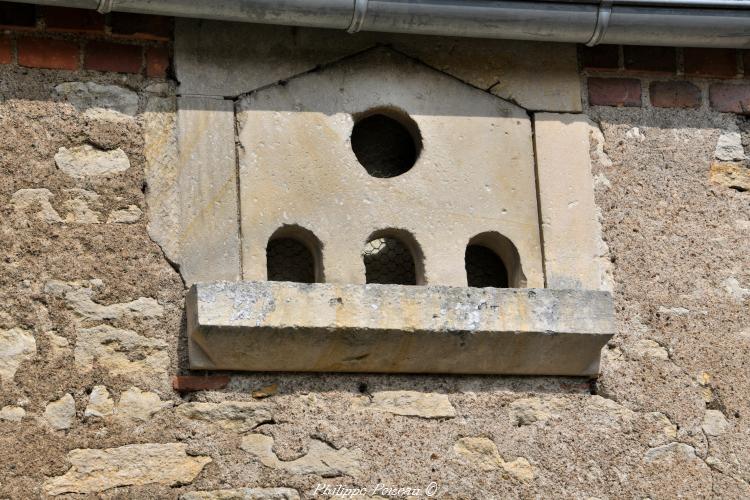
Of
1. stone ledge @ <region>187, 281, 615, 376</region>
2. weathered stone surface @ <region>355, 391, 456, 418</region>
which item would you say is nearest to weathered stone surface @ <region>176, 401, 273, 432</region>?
stone ledge @ <region>187, 281, 615, 376</region>

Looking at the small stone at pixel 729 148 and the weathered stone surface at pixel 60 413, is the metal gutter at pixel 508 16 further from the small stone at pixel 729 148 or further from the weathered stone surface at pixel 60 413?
the weathered stone surface at pixel 60 413

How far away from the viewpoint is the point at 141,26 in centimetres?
478

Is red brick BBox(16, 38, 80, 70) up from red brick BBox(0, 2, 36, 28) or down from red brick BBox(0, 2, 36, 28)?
down

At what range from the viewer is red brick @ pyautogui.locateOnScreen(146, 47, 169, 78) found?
15.6 ft

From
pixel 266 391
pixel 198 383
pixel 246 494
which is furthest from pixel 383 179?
pixel 246 494

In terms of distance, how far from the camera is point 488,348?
4586mm

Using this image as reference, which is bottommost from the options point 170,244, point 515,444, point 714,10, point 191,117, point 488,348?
point 515,444

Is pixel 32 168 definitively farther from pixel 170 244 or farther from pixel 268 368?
pixel 268 368

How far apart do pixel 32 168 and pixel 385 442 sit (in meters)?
1.35

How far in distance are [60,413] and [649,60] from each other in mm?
2339

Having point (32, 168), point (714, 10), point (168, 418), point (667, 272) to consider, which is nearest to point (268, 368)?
point (168, 418)

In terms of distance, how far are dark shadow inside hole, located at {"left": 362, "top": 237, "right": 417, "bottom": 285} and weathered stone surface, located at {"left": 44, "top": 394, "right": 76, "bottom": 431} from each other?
1088 millimetres

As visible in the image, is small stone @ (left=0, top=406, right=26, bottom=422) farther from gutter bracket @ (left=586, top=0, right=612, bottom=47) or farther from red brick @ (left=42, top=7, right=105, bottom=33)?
gutter bracket @ (left=586, top=0, right=612, bottom=47)

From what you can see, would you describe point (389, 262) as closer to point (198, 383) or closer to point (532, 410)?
point (532, 410)
